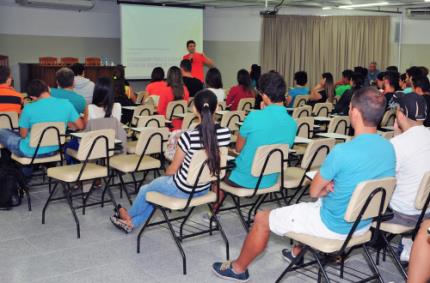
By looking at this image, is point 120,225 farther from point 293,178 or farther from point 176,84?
point 176,84

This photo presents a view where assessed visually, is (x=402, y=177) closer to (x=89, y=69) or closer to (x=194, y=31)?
(x=89, y=69)

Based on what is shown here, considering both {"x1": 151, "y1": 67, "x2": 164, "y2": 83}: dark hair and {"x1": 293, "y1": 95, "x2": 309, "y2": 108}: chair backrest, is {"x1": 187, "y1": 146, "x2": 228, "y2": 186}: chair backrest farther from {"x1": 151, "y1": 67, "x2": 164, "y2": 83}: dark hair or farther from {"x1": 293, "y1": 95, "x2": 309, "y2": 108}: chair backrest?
{"x1": 293, "y1": 95, "x2": 309, "y2": 108}: chair backrest

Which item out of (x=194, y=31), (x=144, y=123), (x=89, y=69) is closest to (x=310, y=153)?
(x=144, y=123)

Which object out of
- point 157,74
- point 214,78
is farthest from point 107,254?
point 157,74

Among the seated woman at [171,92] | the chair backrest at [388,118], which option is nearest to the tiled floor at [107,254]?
the seated woman at [171,92]

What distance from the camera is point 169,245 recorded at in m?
A: 4.22

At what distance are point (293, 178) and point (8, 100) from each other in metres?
3.43

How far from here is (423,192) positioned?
322 centimetres

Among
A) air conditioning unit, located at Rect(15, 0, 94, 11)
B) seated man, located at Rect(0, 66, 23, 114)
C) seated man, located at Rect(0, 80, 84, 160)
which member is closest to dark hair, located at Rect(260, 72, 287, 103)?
seated man, located at Rect(0, 80, 84, 160)

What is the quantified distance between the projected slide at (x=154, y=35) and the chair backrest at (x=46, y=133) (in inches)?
295

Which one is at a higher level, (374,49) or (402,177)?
(374,49)

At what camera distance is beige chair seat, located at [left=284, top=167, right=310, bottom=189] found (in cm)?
435

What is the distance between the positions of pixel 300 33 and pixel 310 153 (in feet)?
33.4

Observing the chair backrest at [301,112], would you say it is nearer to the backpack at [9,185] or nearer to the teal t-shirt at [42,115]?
the teal t-shirt at [42,115]
